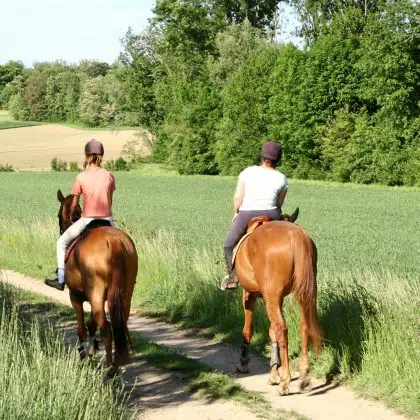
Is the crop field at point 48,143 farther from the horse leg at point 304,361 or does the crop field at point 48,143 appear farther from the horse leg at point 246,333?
the horse leg at point 304,361

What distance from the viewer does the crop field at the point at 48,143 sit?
84875 millimetres

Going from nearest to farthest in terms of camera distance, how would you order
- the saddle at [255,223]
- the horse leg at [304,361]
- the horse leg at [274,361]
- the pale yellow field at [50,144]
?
1. the horse leg at [304,361]
2. the horse leg at [274,361]
3. the saddle at [255,223]
4. the pale yellow field at [50,144]

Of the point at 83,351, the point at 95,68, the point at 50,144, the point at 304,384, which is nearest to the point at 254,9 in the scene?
the point at 50,144

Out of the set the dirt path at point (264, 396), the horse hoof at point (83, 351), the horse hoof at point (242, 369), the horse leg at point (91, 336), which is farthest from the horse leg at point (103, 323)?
the horse hoof at point (242, 369)

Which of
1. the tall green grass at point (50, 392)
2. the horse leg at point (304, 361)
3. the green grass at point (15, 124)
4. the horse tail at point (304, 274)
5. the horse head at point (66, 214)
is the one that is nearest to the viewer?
the tall green grass at point (50, 392)

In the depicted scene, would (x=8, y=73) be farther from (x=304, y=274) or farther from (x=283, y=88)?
(x=304, y=274)

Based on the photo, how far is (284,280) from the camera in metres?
8.32

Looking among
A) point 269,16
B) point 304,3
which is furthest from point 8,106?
point 304,3

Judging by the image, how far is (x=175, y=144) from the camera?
64.7 metres

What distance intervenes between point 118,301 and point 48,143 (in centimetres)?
9814

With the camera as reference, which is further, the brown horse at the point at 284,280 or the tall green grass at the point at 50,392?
the brown horse at the point at 284,280

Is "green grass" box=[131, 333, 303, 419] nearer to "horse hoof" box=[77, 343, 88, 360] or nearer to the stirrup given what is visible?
"horse hoof" box=[77, 343, 88, 360]

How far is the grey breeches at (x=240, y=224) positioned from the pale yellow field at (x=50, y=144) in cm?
6789

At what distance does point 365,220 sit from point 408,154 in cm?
1577
